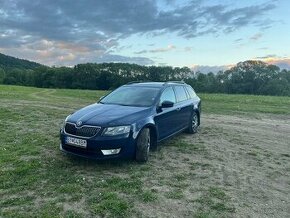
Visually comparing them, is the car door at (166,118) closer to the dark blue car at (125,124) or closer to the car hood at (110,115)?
the dark blue car at (125,124)

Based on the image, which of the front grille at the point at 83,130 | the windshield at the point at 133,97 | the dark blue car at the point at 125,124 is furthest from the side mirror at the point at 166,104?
the front grille at the point at 83,130

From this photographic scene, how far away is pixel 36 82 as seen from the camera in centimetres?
8444

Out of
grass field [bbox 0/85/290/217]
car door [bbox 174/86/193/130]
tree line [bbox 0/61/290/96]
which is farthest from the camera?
tree line [bbox 0/61/290/96]

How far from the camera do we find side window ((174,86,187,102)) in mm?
9406

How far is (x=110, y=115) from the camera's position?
687 centimetres

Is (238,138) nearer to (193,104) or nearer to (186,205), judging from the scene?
(193,104)

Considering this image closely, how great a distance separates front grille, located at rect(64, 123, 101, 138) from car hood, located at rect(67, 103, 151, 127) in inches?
3.7

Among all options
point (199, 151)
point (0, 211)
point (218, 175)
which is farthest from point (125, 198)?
point (199, 151)

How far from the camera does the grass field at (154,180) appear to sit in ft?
15.9

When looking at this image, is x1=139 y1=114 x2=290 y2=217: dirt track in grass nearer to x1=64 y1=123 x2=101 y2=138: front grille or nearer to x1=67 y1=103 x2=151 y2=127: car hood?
x1=67 y1=103 x2=151 y2=127: car hood

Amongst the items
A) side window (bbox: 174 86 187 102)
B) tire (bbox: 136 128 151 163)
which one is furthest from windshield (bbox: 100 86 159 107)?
side window (bbox: 174 86 187 102)

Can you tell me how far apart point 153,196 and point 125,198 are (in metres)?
0.45

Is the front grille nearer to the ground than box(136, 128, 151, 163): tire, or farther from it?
farther from it

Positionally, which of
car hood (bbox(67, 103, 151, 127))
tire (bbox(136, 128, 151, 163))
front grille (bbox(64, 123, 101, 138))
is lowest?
tire (bbox(136, 128, 151, 163))
